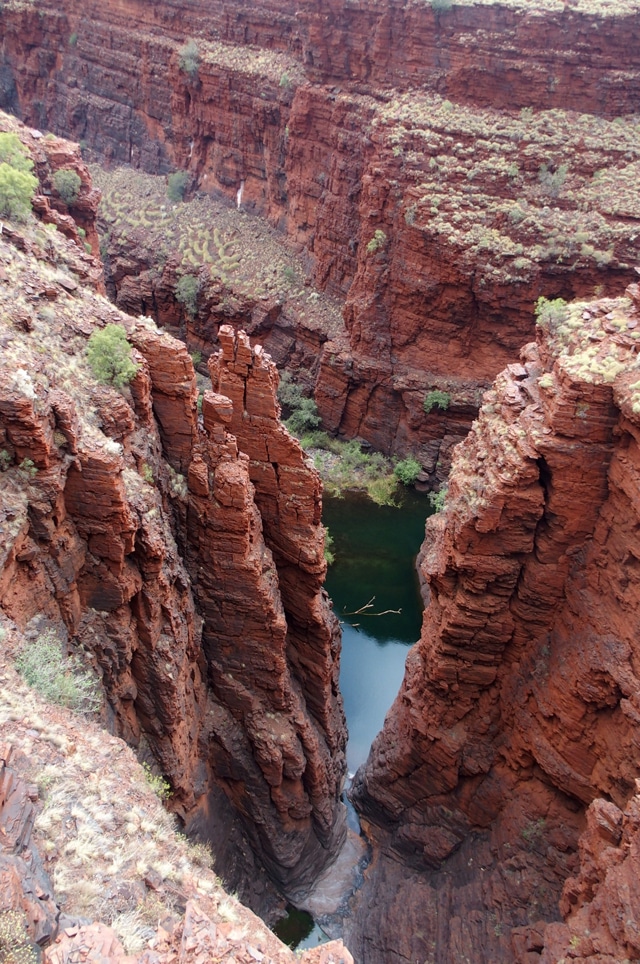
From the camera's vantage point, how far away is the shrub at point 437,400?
36.3 metres

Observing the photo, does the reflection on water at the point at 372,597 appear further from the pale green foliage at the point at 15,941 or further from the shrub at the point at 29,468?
the pale green foliage at the point at 15,941

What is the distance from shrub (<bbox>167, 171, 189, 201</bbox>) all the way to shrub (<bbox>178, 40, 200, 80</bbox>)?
239 inches

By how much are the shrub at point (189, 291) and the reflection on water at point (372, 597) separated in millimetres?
15461

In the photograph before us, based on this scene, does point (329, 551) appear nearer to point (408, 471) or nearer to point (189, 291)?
point (408, 471)

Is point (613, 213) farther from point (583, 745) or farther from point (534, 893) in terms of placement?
point (534, 893)

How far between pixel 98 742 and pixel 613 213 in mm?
33075

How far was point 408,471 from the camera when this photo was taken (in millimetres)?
36844

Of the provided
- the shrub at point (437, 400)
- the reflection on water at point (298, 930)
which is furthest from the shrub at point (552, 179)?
the reflection on water at point (298, 930)

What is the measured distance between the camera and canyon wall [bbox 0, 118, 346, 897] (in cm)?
1132

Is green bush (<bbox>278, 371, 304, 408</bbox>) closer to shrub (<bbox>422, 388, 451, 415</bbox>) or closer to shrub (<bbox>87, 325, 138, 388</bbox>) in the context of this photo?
shrub (<bbox>422, 388, 451, 415</bbox>)

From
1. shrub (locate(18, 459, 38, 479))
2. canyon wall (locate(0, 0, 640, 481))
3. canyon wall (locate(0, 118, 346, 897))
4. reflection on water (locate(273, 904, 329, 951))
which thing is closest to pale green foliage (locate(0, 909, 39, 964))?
canyon wall (locate(0, 118, 346, 897))

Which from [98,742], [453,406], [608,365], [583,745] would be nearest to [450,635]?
[583,745]

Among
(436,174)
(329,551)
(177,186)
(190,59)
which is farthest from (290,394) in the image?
(190,59)

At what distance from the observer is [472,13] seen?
117ft
